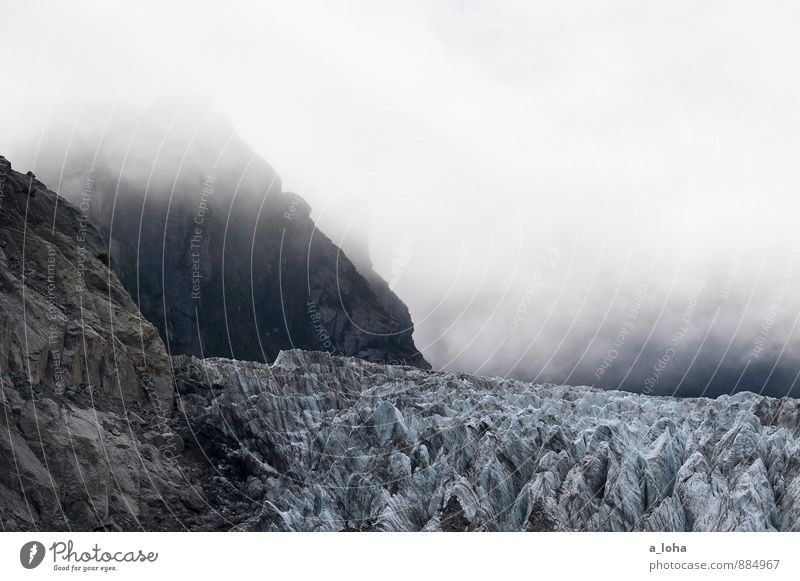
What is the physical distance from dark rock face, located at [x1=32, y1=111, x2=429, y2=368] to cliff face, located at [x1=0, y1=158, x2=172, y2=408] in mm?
65241

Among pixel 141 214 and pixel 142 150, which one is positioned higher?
pixel 142 150

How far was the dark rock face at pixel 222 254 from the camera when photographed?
15588 centimetres

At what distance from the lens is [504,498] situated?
91375 millimetres

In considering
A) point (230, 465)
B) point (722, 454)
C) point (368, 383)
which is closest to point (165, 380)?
point (230, 465)

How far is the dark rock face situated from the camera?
156 meters

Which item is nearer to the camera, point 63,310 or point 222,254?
point 63,310

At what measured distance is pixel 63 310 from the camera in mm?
71938

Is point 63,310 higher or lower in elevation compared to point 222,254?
higher

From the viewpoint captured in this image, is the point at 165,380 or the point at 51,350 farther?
the point at 165,380

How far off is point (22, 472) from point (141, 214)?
359 feet

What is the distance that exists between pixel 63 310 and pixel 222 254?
93647 millimetres
